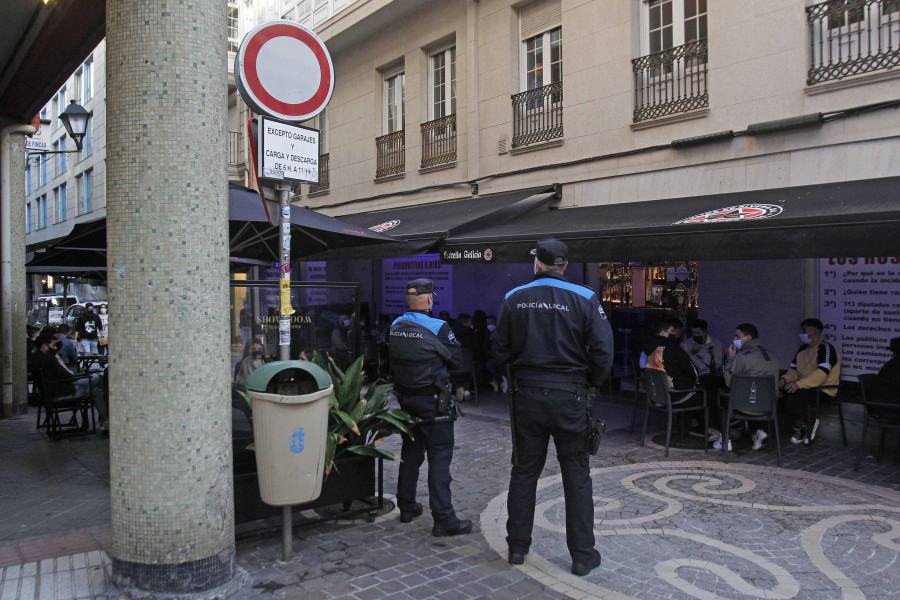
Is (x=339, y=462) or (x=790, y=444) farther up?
(x=339, y=462)

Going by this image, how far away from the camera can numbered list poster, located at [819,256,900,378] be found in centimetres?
726

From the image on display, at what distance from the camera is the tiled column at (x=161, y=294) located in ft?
11.6

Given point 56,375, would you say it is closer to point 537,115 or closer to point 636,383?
point 636,383

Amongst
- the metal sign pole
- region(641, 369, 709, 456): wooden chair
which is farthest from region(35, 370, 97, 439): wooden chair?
region(641, 369, 709, 456): wooden chair

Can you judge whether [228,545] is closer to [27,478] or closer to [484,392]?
[27,478]

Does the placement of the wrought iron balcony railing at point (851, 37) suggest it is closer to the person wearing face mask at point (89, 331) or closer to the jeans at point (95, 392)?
the jeans at point (95, 392)

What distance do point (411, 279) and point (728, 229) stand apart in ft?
28.0

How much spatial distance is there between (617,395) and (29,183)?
35.5 metres

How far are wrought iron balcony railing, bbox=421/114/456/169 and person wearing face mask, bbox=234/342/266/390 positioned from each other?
26.6 ft

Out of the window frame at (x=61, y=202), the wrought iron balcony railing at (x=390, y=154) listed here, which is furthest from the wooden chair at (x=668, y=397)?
the window frame at (x=61, y=202)

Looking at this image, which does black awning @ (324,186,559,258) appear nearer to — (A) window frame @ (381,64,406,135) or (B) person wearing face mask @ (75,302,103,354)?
(A) window frame @ (381,64,406,135)

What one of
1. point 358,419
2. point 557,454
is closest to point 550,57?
point 358,419

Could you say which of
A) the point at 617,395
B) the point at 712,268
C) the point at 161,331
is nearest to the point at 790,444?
the point at 712,268

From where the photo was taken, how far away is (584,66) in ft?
32.9
